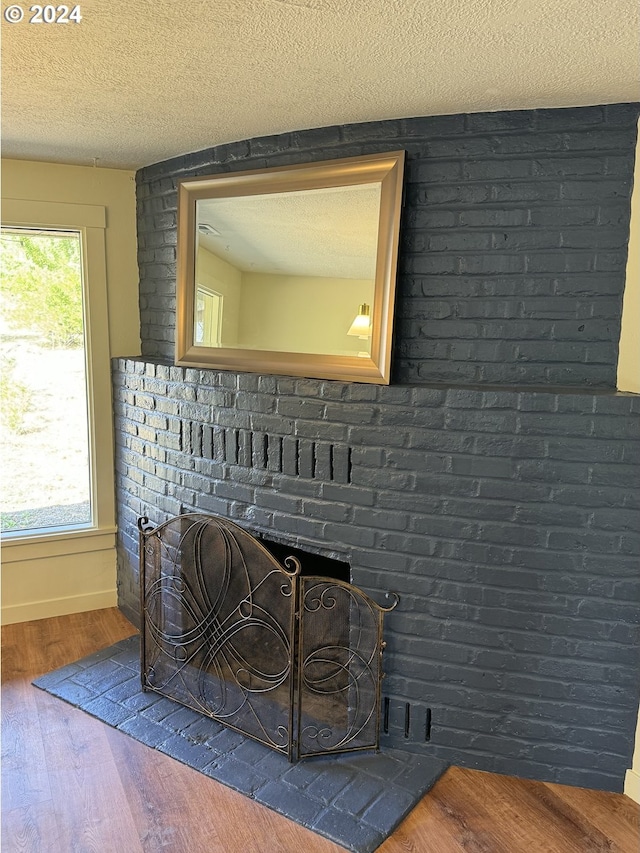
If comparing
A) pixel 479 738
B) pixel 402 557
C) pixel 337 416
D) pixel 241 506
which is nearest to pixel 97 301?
pixel 241 506

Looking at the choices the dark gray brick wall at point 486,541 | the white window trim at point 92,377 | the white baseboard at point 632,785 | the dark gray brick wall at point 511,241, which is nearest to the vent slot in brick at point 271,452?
the dark gray brick wall at point 486,541

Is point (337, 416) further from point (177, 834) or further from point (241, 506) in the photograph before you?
point (177, 834)

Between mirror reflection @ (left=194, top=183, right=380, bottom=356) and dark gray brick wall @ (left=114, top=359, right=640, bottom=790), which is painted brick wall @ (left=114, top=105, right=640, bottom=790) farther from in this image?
mirror reflection @ (left=194, top=183, right=380, bottom=356)

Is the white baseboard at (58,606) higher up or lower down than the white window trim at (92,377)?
lower down

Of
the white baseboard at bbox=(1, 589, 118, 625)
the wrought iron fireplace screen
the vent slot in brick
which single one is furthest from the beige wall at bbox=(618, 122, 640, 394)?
the white baseboard at bbox=(1, 589, 118, 625)

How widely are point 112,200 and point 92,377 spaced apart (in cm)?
85

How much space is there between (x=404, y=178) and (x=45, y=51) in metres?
1.07

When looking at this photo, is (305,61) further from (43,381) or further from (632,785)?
(632,785)

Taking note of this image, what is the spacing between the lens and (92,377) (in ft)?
10.3

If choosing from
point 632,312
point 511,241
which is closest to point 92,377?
point 511,241

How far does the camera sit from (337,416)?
220 centimetres

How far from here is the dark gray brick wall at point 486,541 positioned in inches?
77.2

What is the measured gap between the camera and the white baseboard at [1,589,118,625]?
10.2 ft

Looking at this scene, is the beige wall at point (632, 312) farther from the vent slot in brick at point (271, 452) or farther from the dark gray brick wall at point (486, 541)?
the vent slot in brick at point (271, 452)
